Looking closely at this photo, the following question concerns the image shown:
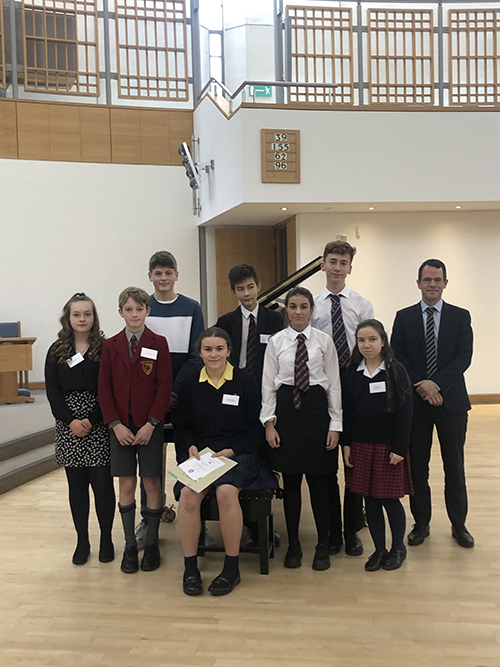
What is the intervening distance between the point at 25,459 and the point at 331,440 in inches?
131

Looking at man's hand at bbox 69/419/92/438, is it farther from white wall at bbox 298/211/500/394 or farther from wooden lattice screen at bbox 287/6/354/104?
wooden lattice screen at bbox 287/6/354/104

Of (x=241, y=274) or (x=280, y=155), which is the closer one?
(x=241, y=274)

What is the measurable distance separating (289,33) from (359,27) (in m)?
1.00

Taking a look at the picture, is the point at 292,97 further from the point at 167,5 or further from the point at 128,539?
the point at 128,539

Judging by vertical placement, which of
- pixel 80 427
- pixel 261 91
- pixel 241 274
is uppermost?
pixel 261 91

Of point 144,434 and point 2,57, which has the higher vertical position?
point 2,57

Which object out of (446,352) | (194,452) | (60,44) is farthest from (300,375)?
(60,44)

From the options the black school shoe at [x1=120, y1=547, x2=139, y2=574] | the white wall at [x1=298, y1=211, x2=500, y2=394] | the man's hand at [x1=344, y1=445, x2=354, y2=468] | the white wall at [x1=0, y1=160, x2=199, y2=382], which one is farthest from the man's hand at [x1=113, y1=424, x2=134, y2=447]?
the white wall at [x1=0, y1=160, x2=199, y2=382]

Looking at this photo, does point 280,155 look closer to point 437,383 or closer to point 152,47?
point 152,47

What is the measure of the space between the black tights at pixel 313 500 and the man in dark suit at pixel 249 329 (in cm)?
63

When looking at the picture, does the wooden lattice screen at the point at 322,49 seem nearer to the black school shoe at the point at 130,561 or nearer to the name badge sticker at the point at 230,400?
the name badge sticker at the point at 230,400

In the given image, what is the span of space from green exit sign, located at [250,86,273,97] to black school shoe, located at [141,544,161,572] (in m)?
5.26

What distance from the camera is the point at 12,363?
287 inches

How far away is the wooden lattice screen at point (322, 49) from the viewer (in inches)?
323
